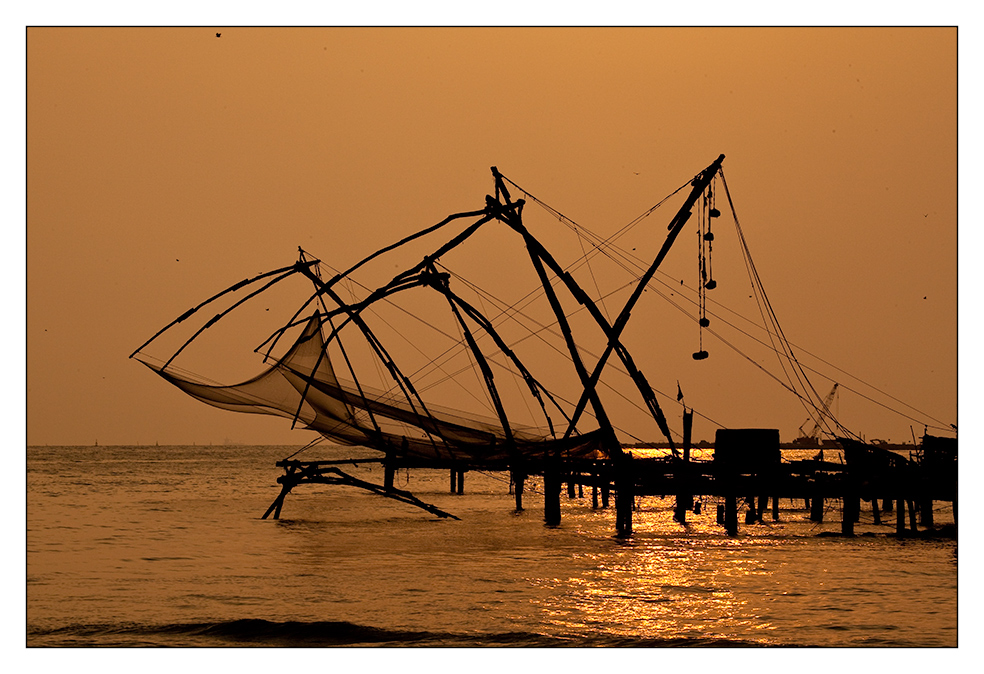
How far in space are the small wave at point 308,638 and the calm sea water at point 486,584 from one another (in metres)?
0.03

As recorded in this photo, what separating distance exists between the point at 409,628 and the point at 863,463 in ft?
42.3

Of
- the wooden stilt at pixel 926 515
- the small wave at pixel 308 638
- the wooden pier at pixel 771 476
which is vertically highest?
the wooden pier at pixel 771 476

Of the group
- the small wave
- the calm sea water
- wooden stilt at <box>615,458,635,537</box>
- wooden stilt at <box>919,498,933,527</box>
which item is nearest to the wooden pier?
wooden stilt at <box>615,458,635,537</box>

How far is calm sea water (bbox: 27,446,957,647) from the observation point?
1394 centimetres

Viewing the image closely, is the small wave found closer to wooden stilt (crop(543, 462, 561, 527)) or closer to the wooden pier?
the wooden pier

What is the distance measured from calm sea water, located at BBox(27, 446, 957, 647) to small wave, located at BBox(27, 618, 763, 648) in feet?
0.11

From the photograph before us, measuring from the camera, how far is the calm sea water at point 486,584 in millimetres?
13938

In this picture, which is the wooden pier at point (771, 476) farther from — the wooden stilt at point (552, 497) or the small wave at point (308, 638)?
the small wave at point (308, 638)

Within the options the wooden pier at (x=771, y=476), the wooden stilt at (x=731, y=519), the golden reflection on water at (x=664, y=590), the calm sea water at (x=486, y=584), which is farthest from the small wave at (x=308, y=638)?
the wooden stilt at (x=731, y=519)

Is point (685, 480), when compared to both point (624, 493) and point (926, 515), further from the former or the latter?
point (926, 515)

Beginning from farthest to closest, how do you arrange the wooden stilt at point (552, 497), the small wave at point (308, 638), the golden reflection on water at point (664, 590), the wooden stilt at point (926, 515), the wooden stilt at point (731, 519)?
the wooden stilt at point (926, 515), the wooden stilt at point (552, 497), the wooden stilt at point (731, 519), the golden reflection on water at point (664, 590), the small wave at point (308, 638)

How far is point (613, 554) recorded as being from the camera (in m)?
22.1

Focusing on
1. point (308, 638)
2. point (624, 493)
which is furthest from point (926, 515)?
point (308, 638)

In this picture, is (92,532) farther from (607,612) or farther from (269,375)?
(607,612)
